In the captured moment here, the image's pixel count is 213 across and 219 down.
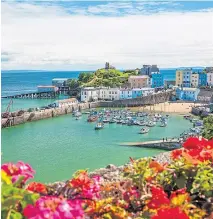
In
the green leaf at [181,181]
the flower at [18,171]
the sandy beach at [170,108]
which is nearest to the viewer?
the flower at [18,171]

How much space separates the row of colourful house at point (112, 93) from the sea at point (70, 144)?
917 cm

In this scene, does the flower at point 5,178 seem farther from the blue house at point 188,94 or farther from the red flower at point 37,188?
the blue house at point 188,94

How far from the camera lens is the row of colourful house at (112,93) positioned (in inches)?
1534

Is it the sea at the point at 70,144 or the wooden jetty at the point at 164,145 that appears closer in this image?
the sea at the point at 70,144

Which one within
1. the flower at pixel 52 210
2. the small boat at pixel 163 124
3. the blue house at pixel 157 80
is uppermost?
the blue house at pixel 157 80

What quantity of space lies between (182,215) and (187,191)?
0.59 meters

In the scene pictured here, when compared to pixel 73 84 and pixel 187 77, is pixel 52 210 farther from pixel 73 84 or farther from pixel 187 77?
pixel 73 84

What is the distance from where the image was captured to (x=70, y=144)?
67.4 feet

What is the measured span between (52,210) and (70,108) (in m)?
32.9

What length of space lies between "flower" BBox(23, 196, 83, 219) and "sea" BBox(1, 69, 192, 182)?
39.3 ft

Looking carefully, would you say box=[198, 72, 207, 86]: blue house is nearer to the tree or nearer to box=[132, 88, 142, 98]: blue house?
box=[132, 88, 142, 98]: blue house

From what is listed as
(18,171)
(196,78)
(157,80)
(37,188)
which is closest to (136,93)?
(196,78)

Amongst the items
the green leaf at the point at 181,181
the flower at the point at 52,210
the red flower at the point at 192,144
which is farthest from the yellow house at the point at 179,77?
the flower at the point at 52,210

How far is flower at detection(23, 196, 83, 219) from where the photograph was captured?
132 cm
